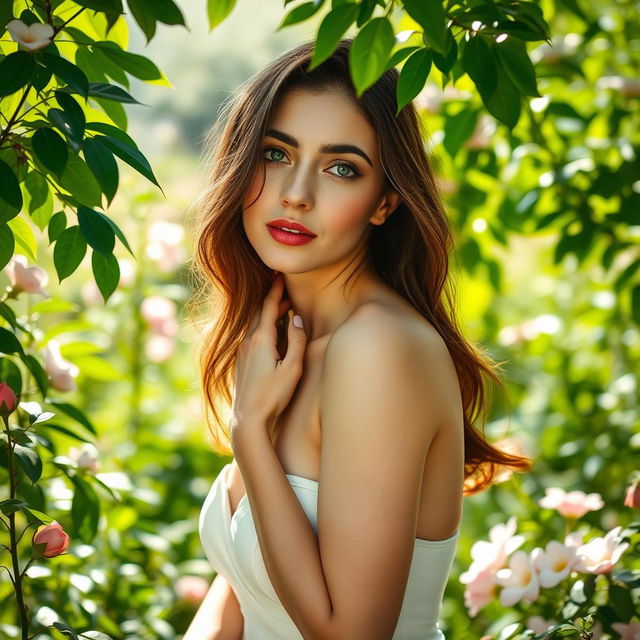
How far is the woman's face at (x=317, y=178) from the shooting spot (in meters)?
1.43

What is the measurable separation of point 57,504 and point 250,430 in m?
0.72

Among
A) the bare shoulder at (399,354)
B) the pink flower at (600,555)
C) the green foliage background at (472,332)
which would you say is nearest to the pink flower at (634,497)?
the pink flower at (600,555)

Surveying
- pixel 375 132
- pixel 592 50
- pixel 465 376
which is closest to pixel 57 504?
pixel 465 376

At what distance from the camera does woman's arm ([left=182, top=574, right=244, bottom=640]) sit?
1.68 meters

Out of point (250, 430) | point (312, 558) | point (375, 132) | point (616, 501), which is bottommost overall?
point (616, 501)

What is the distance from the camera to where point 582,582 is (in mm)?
1578

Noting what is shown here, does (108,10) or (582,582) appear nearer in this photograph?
(108,10)

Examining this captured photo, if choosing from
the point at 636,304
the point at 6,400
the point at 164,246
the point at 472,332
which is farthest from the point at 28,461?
the point at 472,332

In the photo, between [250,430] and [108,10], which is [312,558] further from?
[108,10]

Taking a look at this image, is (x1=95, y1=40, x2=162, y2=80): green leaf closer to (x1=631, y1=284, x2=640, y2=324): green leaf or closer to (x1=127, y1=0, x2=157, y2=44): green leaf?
(x1=127, y1=0, x2=157, y2=44): green leaf

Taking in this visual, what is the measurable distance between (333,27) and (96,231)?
17.2 inches

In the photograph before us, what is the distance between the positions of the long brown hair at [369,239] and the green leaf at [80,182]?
32 cm

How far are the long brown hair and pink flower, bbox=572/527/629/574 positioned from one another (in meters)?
0.24

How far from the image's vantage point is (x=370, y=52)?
3.37 ft
